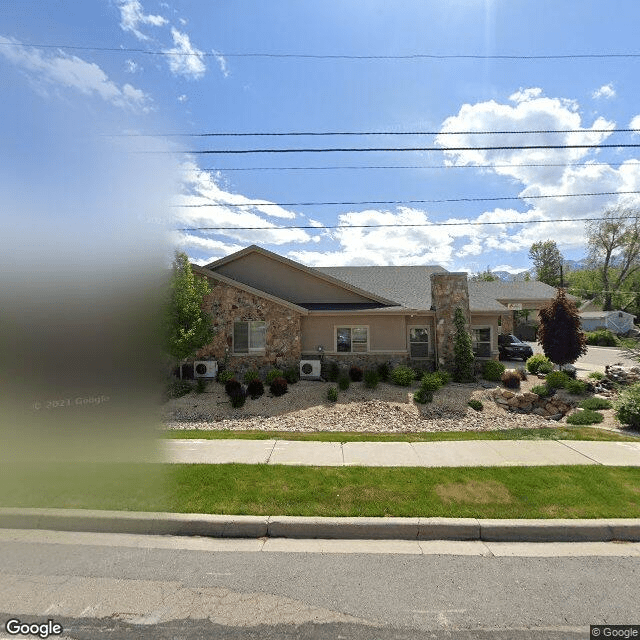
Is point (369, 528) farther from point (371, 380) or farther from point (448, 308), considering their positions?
point (448, 308)

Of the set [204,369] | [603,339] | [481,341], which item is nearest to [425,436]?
[204,369]

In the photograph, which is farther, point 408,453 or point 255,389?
point 255,389

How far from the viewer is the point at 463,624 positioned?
314 cm

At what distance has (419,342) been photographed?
16469 millimetres

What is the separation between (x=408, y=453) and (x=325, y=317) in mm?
9570

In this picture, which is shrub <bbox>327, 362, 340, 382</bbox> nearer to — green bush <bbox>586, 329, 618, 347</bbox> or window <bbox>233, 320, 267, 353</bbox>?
window <bbox>233, 320, 267, 353</bbox>

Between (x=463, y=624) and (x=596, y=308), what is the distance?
7157 cm

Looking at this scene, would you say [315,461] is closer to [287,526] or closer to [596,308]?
[287,526]

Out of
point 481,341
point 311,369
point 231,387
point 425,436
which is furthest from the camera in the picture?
point 481,341

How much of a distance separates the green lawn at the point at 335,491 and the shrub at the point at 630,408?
3.87m

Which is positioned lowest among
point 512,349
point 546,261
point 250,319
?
point 512,349

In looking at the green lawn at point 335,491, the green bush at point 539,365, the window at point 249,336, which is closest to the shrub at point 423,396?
the green lawn at point 335,491

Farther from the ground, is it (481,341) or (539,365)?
(481,341)

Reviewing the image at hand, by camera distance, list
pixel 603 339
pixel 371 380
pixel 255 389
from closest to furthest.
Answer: pixel 255 389, pixel 371 380, pixel 603 339
